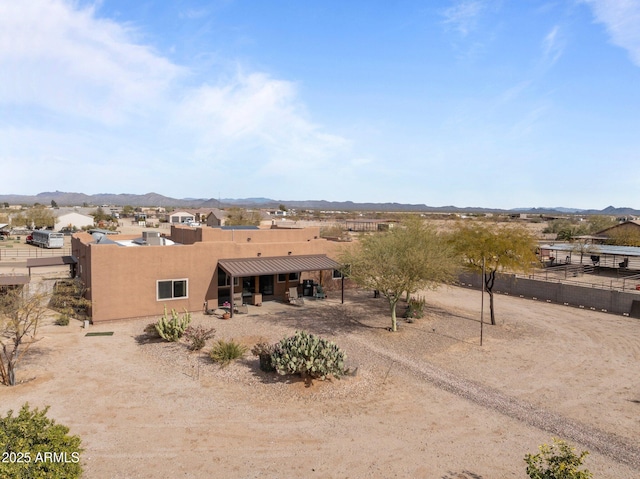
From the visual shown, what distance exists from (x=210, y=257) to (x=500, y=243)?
51.1 feet

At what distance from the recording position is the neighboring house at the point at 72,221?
68.8m

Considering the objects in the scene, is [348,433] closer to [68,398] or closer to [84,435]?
[84,435]

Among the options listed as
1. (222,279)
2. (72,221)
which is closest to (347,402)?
(222,279)

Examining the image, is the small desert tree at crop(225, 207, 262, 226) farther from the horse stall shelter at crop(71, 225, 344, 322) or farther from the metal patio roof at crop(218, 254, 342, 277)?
the metal patio roof at crop(218, 254, 342, 277)

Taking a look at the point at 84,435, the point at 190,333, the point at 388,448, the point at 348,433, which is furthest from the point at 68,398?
the point at 388,448

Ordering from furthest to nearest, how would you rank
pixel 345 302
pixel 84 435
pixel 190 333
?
pixel 345 302, pixel 190 333, pixel 84 435

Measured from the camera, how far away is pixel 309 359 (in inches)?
523

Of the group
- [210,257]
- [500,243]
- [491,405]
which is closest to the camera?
[491,405]

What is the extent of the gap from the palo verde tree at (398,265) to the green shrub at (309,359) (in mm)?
5718

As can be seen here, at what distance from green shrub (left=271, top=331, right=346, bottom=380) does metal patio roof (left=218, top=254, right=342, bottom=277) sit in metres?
8.79

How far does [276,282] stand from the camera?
1035 inches

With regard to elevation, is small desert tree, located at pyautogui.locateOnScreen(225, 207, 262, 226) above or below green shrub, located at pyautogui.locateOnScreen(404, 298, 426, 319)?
above

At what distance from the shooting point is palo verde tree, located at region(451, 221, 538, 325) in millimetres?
20844

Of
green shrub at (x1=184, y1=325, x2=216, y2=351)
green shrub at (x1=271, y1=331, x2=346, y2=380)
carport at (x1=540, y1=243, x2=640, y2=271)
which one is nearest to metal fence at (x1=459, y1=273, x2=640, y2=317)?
carport at (x1=540, y1=243, x2=640, y2=271)
